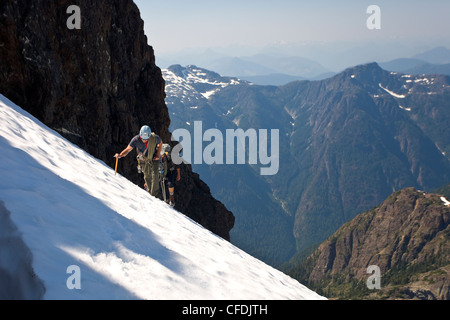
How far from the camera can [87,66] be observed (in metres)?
27.4

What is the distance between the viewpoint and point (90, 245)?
7.37 metres

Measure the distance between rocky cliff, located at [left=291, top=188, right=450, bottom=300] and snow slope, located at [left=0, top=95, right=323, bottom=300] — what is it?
132857mm

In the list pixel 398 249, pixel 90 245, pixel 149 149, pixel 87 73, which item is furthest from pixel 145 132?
pixel 398 249

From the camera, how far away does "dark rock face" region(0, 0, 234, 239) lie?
64.7 ft

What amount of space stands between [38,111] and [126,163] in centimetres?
1321

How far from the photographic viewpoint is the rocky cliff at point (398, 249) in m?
147

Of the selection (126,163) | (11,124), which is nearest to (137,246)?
(11,124)

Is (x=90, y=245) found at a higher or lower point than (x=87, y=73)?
lower

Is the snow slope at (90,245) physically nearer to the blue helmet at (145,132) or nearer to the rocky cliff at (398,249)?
the blue helmet at (145,132)

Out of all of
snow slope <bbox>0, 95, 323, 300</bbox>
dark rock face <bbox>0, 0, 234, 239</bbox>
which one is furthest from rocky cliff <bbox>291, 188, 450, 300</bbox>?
snow slope <bbox>0, 95, 323, 300</bbox>

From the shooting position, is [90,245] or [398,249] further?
[398,249]

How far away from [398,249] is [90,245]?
191 metres

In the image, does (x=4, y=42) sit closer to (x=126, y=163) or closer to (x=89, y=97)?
(x=89, y=97)

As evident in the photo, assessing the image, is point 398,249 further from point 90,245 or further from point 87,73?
point 90,245
